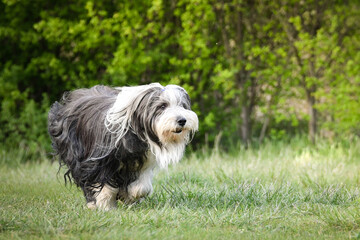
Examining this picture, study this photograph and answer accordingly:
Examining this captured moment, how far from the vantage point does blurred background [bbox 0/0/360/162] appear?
7.96 meters

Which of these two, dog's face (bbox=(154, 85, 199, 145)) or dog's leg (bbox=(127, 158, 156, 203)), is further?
dog's leg (bbox=(127, 158, 156, 203))

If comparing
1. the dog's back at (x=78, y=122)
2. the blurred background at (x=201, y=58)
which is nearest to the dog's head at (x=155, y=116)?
the dog's back at (x=78, y=122)

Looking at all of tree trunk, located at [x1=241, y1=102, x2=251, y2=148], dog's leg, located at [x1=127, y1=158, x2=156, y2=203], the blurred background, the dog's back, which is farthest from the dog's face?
tree trunk, located at [x1=241, y1=102, x2=251, y2=148]

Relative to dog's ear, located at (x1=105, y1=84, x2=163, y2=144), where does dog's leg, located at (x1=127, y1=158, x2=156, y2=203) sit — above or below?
below

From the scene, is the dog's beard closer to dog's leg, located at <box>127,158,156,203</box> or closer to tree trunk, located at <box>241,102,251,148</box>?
dog's leg, located at <box>127,158,156,203</box>

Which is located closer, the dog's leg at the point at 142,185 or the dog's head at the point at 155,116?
the dog's head at the point at 155,116

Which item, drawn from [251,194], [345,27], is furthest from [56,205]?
[345,27]

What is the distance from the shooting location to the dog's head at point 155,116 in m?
3.74

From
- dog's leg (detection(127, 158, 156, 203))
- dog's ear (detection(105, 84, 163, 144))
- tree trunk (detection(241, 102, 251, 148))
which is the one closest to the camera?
dog's ear (detection(105, 84, 163, 144))

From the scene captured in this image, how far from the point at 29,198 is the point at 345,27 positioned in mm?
5841

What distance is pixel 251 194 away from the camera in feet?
14.4

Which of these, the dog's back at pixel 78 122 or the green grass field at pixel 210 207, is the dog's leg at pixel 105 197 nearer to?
the green grass field at pixel 210 207

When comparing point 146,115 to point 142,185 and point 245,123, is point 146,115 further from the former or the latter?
point 245,123

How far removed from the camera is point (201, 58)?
26.4 feet
